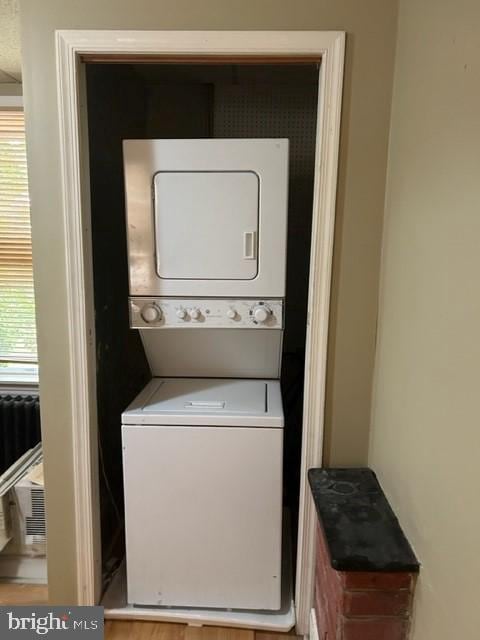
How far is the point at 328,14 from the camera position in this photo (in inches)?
49.9

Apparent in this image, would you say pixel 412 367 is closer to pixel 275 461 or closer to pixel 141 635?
pixel 275 461

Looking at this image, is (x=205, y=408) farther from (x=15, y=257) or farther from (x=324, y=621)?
(x=15, y=257)

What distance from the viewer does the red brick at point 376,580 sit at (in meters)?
1.06

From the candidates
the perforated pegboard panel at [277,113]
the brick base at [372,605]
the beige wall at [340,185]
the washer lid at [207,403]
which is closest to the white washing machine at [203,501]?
the washer lid at [207,403]

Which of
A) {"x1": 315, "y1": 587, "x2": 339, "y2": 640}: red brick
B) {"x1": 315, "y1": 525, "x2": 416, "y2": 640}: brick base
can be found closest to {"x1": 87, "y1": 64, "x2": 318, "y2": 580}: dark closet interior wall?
{"x1": 315, "y1": 587, "x2": 339, "y2": 640}: red brick

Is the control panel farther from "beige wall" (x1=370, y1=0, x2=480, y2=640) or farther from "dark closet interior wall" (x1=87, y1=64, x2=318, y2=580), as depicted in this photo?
A: "beige wall" (x1=370, y1=0, x2=480, y2=640)

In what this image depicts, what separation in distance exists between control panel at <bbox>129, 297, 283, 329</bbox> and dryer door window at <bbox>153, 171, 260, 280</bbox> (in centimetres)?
10

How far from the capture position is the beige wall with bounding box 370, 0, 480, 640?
2.63 feet

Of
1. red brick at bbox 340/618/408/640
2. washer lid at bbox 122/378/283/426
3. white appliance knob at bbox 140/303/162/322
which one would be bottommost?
red brick at bbox 340/618/408/640

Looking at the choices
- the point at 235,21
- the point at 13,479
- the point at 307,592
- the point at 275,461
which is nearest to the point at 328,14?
the point at 235,21

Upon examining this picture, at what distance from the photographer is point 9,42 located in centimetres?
185

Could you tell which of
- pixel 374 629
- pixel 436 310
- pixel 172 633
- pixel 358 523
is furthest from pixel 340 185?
pixel 172 633

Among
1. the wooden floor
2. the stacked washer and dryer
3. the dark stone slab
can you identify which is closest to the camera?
the dark stone slab

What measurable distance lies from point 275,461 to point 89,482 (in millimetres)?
720
